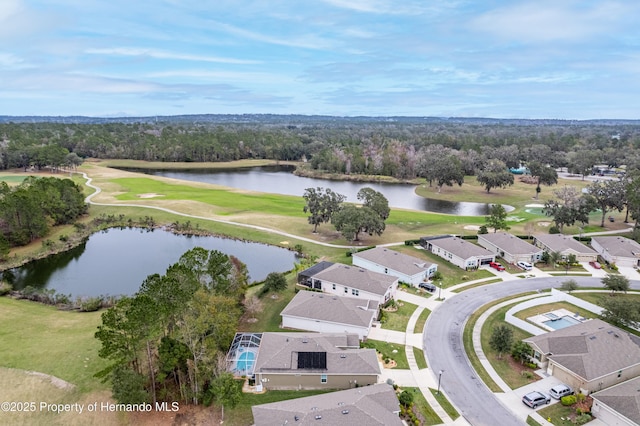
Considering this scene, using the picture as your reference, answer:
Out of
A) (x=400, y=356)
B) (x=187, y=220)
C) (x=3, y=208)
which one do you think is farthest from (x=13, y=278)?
(x=400, y=356)

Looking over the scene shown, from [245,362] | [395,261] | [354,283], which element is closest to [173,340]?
[245,362]

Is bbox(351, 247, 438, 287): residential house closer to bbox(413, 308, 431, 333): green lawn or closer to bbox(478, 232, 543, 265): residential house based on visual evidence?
bbox(413, 308, 431, 333): green lawn

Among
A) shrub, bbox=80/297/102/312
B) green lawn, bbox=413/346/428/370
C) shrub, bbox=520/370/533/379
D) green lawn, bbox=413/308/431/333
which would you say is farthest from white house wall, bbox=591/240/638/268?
shrub, bbox=80/297/102/312

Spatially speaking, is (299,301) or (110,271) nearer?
(299,301)

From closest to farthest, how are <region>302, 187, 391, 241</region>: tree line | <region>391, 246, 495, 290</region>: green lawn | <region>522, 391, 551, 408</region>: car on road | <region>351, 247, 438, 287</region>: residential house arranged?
1. <region>522, 391, 551, 408</region>: car on road
2. <region>351, 247, 438, 287</region>: residential house
3. <region>391, 246, 495, 290</region>: green lawn
4. <region>302, 187, 391, 241</region>: tree line

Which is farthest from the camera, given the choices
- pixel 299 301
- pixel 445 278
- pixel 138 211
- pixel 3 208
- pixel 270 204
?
pixel 270 204

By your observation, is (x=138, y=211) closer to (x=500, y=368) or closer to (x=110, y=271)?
(x=110, y=271)
